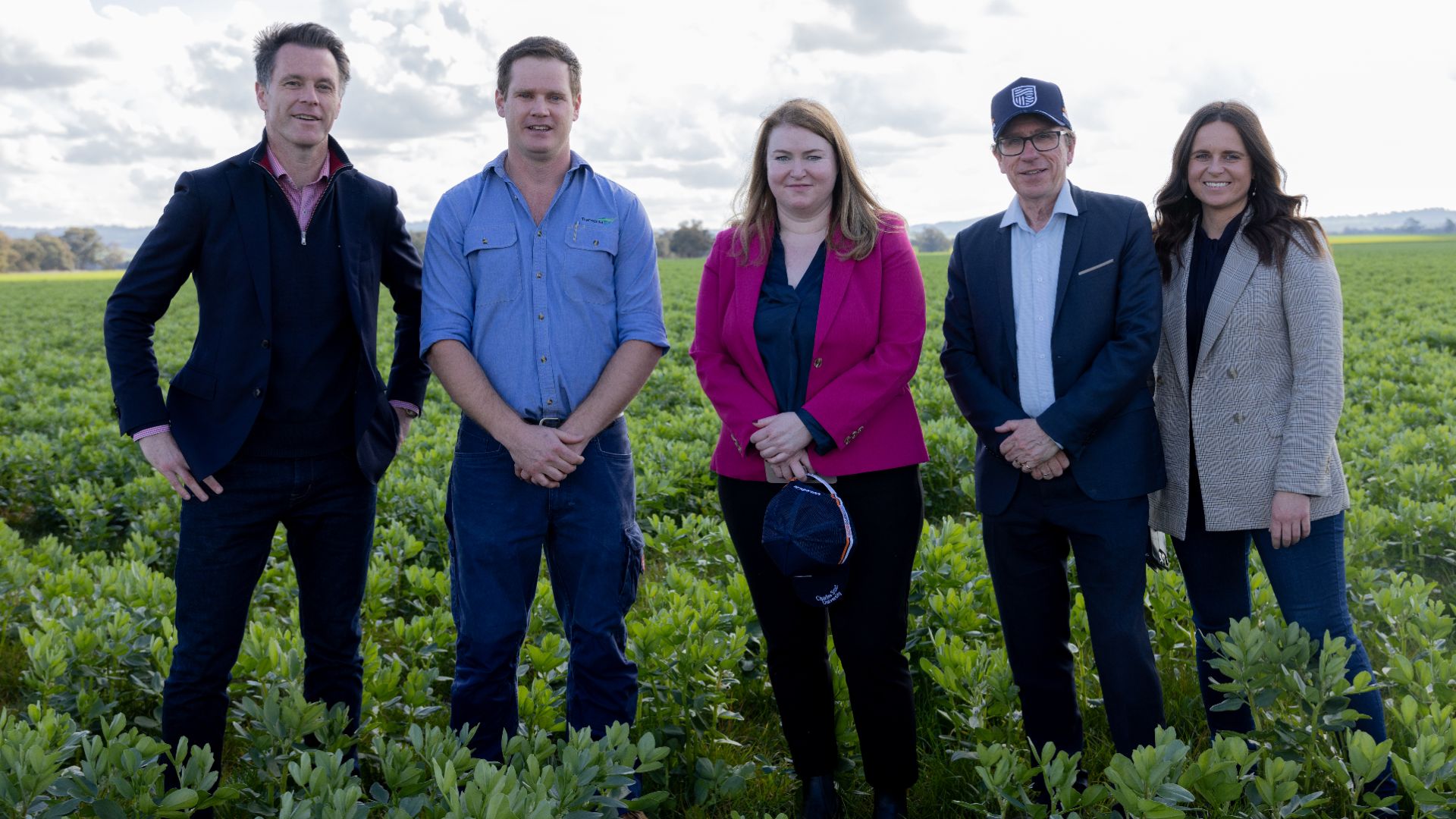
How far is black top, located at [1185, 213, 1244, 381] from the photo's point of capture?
10.9 feet

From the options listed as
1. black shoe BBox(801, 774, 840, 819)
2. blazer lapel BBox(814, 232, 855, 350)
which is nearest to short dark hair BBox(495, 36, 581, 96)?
blazer lapel BBox(814, 232, 855, 350)

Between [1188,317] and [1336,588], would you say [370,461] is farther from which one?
[1336,588]

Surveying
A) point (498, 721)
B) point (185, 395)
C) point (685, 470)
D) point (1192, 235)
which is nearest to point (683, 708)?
point (498, 721)

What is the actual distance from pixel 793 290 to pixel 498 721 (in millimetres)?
1746

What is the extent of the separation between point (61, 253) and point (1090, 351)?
125 meters

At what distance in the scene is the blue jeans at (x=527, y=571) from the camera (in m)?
3.30

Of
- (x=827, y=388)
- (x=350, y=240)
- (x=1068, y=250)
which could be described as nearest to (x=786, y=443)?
(x=827, y=388)

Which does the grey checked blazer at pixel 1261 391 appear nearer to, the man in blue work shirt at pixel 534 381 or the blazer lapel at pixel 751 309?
the blazer lapel at pixel 751 309

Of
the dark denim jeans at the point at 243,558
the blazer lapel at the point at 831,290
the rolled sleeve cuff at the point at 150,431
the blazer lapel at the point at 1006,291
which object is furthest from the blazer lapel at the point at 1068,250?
the rolled sleeve cuff at the point at 150,431

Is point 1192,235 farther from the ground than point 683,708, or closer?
farther from the ground

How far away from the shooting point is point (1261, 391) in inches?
128

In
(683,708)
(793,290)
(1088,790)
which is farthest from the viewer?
(683,708)

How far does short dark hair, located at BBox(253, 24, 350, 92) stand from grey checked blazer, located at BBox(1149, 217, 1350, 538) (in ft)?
9.67

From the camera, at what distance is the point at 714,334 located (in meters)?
3.41
